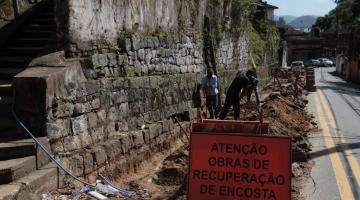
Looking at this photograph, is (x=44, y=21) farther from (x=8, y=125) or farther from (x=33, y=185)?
(x=33, y=185)

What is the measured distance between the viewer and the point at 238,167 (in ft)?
20.3

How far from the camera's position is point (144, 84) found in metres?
11.5

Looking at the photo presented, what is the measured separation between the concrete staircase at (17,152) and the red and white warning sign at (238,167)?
2030mm

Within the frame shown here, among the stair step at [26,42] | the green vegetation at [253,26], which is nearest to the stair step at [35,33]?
the stair step at [26,42]

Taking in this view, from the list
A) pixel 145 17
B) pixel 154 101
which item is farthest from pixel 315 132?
pixel 145 17

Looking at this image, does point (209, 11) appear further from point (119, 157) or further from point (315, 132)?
point (119, 157)

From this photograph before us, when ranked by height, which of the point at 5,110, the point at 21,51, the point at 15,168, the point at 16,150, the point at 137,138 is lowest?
the point at 137,138

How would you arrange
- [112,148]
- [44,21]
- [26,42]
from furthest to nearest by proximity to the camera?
[44,21] < [26,42] < [112,148]

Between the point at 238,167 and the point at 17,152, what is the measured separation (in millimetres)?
3054

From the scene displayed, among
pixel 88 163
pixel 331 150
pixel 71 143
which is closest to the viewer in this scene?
pixel 71 143

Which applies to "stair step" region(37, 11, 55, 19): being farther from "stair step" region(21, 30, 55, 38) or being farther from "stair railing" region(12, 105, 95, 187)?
"stair railing" region(12, 105, 95, 187)

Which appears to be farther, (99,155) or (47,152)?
(99,155)

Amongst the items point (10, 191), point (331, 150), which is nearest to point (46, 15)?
point (10, 191)

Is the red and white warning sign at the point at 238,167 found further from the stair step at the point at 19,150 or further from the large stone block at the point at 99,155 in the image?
the large stone block at the point at 99,155
